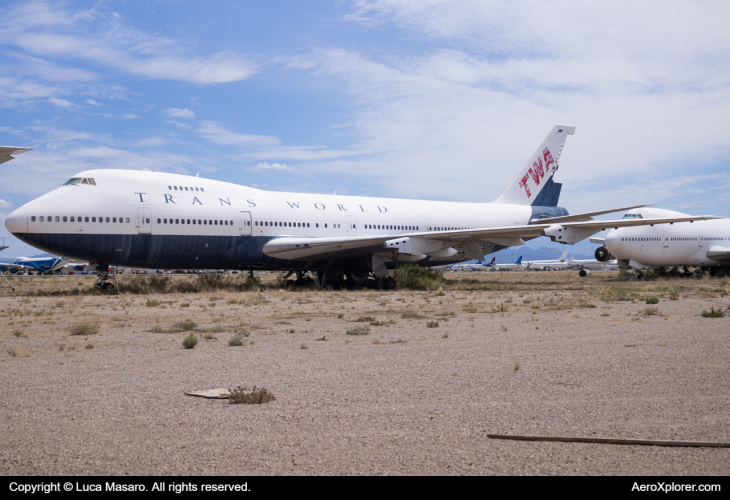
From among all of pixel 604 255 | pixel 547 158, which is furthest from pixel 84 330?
pixel 604 255

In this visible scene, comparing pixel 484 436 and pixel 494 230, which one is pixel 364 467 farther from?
pixel 494 230

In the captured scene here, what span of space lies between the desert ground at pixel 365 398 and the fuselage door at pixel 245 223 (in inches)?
442

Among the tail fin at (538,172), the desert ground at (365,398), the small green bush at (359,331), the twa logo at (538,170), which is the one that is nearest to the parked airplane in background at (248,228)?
the tail fin at (538,172)

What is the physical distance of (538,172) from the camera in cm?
3428

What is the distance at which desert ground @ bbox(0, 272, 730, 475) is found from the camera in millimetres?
3904

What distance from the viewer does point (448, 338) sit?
33.8ft

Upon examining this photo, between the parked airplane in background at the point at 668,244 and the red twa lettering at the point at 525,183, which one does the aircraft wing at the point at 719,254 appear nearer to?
the parked airplane in background at the point at 668,244

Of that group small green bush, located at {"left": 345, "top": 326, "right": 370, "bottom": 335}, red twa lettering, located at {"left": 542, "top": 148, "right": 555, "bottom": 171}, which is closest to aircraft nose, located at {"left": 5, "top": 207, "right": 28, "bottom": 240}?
small green bush, located at {"left": 345, "top": 326, "right": 370, "bottom": 335}

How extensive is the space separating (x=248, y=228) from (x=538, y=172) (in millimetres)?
18807

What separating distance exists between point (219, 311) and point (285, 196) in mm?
10624

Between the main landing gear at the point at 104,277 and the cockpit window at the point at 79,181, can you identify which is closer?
the cockpit window at the point at 79,181

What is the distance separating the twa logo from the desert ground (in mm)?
22783

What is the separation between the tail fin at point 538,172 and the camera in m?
34.1

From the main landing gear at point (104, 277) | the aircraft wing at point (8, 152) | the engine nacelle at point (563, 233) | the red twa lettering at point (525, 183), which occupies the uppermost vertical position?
the red twa lettering at point (525, 183)
